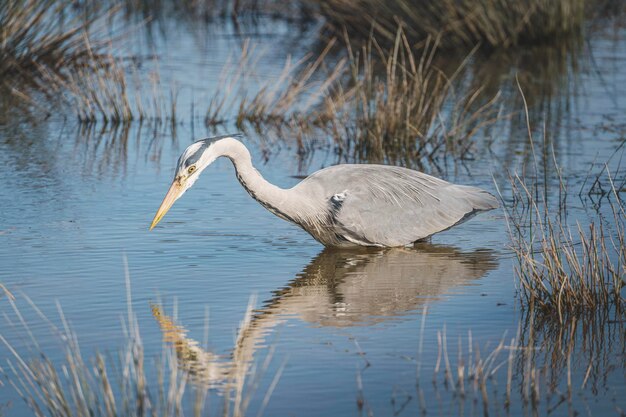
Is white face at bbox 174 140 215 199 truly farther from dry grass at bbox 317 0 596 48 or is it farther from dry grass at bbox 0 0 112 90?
dry grass at bbox 317 0 596 48

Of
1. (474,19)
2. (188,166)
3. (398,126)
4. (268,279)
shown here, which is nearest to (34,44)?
(398,126)

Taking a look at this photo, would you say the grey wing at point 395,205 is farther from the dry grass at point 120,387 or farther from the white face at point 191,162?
the dry grass at point 120,387

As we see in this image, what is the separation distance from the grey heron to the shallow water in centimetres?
16

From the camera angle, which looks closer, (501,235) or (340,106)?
(501,235)

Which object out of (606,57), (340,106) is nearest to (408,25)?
(606,57)

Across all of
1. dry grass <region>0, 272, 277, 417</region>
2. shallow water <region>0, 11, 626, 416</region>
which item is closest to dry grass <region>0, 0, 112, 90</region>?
shallow water <region>0, 11, 626, 416</region>

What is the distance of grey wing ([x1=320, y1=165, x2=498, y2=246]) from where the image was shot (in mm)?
8180

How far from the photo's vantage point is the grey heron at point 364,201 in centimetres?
802

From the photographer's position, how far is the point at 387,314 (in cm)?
648

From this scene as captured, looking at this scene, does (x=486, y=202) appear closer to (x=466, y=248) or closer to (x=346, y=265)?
(x=466, y=248)

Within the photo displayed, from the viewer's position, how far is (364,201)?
324 inches

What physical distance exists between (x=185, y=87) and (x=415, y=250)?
7056 mm

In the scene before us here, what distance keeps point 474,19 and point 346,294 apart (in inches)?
429

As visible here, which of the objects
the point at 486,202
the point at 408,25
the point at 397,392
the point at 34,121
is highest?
the point at 408,25
